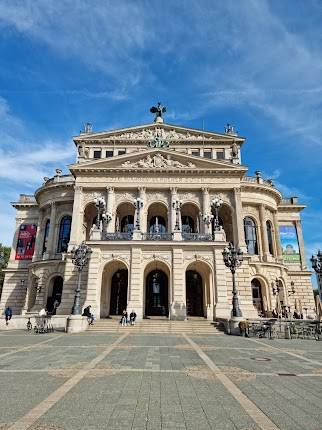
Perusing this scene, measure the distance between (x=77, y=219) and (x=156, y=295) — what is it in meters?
12.0

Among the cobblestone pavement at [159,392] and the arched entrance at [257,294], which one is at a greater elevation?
the arched entrance at [257,294]

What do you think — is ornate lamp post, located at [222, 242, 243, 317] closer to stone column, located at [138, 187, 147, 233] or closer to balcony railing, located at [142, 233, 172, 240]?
balcony railing, located at [142, 233, 172, 240]

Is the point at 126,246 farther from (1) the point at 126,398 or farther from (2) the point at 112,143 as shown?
(1) the point at 126,398

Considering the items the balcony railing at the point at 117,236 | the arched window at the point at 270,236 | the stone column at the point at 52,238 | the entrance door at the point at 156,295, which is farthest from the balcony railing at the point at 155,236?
the arched window at the point at 270,236

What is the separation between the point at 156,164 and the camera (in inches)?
1388

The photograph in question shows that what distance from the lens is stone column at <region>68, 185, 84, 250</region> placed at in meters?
33.6

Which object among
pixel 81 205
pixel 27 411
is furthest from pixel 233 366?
pixel 81 205

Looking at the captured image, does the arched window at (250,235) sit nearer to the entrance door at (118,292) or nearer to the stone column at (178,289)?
the stone column at (178,289)

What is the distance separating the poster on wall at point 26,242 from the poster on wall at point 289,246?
32.9 m

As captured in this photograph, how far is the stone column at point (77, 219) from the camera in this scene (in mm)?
33594

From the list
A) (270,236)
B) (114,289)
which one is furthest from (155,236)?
(270,236)

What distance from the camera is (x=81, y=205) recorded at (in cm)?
3494

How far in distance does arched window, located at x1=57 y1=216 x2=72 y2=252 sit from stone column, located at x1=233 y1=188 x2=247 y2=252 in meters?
19.9

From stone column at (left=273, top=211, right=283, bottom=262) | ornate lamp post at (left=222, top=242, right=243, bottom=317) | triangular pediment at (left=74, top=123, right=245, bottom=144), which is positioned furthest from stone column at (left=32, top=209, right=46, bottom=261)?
stone column at (left=273, top=211, right=283, bottom=262)
